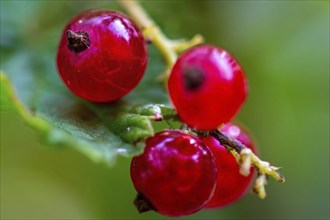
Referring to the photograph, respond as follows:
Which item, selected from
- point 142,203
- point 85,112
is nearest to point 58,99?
point 85,112

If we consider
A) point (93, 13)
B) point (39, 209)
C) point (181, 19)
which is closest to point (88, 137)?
point (93, 13)

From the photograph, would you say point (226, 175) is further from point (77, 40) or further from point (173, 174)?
point (77, 40)

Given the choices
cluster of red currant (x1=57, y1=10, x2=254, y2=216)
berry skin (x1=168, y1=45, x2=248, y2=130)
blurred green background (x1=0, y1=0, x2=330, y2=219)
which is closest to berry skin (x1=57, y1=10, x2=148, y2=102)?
cluster of red currant (x1=57, y1=10, x2=254, y2=216)

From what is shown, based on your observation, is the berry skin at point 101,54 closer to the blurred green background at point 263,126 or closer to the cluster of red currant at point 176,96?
the cluster of red currant at point 176,96

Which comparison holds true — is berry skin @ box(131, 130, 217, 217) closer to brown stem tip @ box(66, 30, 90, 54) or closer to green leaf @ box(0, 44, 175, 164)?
green leaf @ box(0, 44, 175, 164)

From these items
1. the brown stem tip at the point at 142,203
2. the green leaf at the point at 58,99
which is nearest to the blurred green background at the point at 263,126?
the green leaf at the point at 58,99

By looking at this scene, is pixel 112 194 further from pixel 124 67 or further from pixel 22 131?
pixel 124 67
